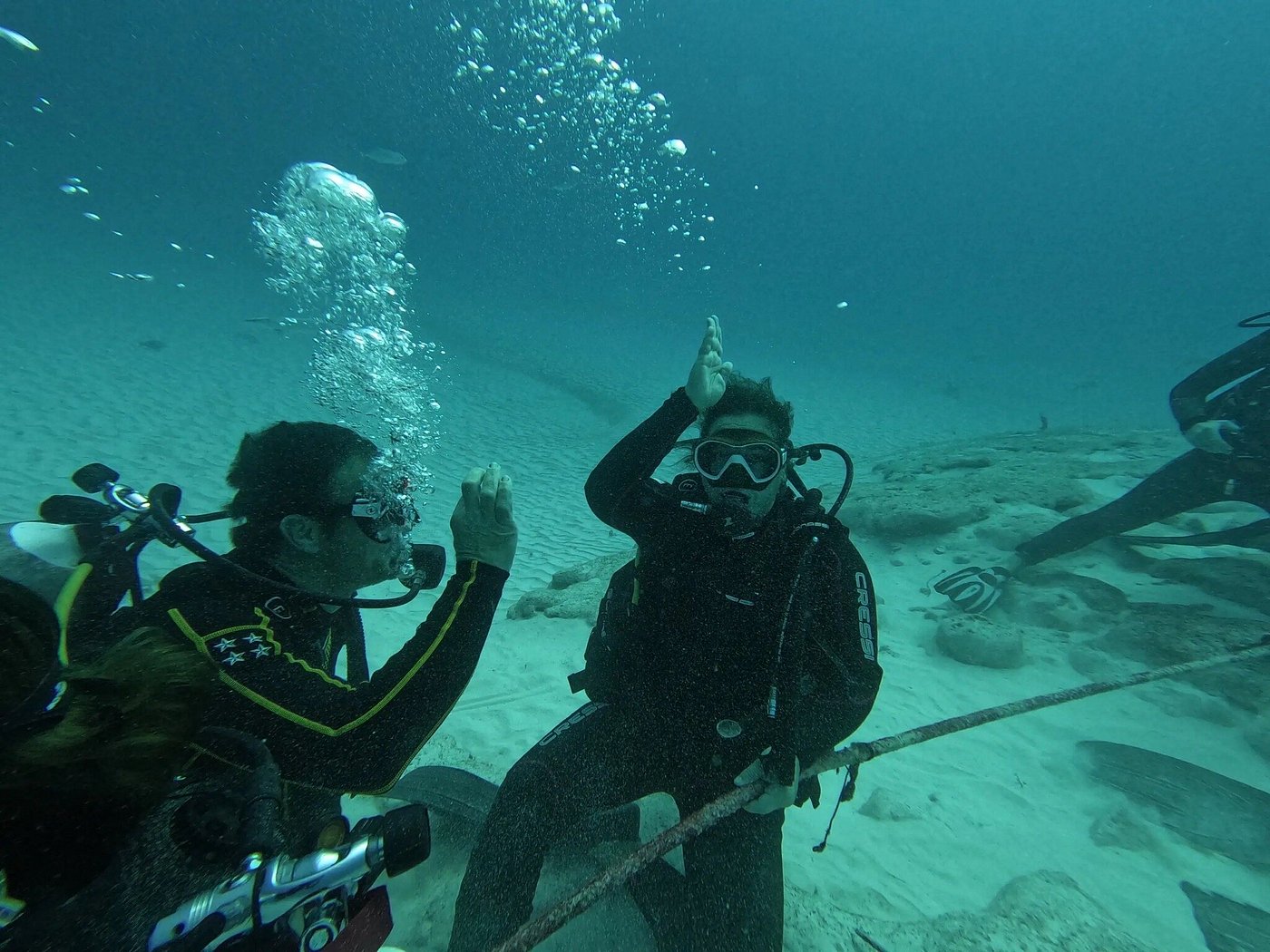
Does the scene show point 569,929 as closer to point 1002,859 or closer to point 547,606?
point 1002,859

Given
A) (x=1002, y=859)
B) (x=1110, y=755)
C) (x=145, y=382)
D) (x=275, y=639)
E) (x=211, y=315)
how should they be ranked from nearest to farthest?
(x=275, y=639) < (x=1002, y=859) < (x=1110, y=755) < (x=145, y=382) < (x=211, y=315)

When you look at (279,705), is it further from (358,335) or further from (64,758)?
(358,335)

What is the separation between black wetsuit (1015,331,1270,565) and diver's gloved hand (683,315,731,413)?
249 inches

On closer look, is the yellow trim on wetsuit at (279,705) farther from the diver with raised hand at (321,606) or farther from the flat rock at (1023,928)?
the flat rock at (1023,928)

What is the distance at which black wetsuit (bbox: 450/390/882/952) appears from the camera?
244 cm

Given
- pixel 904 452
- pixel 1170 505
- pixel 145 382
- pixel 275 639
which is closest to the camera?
pixel 275 639

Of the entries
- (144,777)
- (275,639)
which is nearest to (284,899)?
(144,777)

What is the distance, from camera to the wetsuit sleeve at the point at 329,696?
149 cm

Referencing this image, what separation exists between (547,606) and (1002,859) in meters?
4.84

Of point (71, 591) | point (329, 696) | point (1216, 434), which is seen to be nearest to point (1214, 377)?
point (1216, 434)

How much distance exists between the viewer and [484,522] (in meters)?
1.91

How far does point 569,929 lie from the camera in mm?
2783

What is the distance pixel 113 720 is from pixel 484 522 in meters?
1.11

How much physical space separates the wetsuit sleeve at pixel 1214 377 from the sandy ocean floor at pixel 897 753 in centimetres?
207
